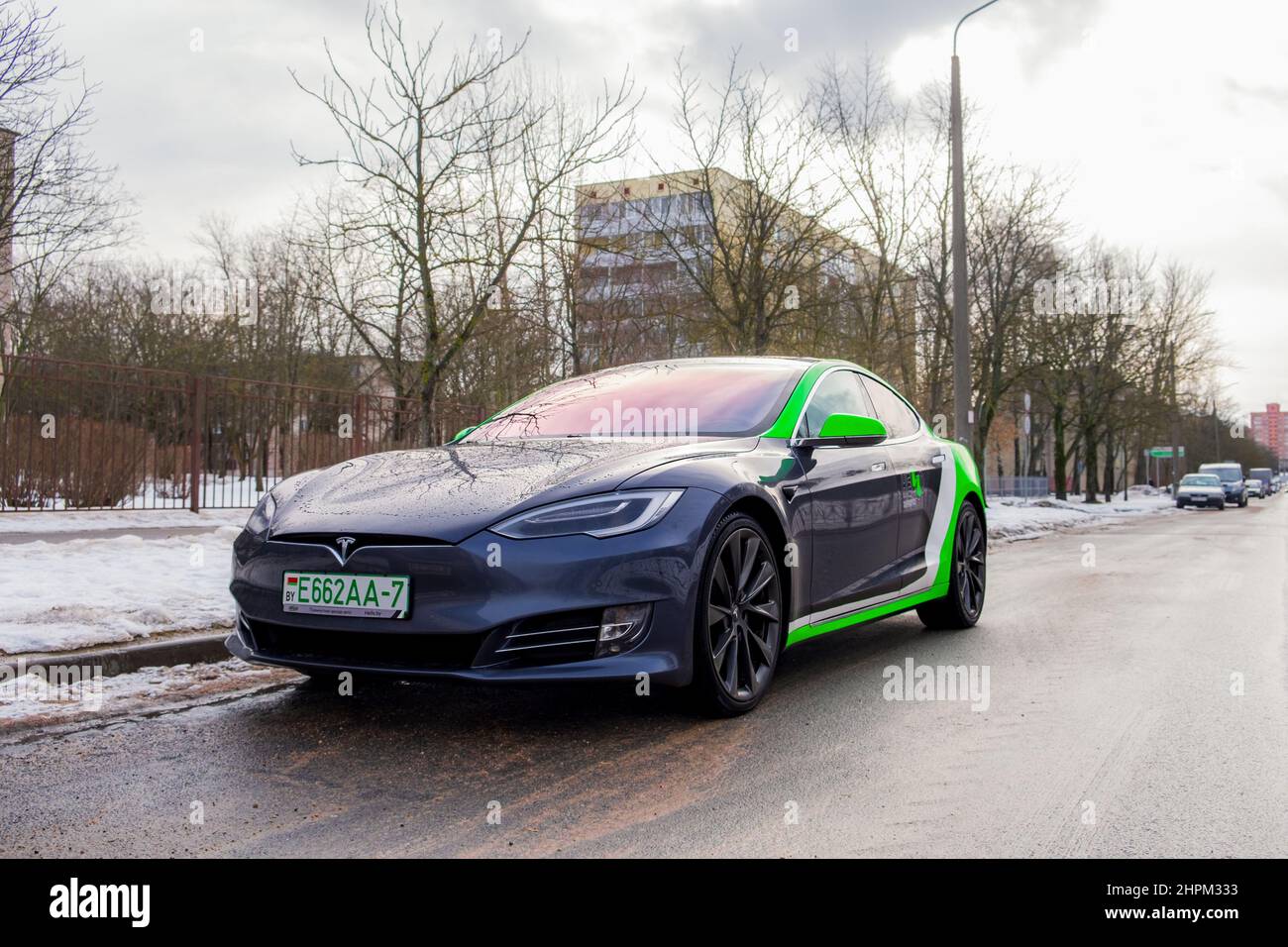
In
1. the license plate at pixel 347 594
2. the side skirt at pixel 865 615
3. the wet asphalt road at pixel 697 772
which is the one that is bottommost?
the wet asphalt road at pixel 697 772

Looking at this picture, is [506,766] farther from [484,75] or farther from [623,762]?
[484,75]

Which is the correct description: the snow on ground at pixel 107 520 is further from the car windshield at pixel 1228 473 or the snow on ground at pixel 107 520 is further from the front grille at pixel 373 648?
the car windshield at pixel 1228 473

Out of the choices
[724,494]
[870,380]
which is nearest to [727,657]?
[724,494]

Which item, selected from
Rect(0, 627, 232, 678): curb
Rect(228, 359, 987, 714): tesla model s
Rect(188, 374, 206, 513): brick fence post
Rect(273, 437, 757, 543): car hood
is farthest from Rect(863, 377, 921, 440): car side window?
Rect(188, 374, 206, 513): brick fence post

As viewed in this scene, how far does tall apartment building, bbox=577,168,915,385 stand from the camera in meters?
18.3

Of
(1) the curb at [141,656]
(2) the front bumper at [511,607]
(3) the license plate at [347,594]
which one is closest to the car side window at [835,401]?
(2) the front bumper at [511,607]

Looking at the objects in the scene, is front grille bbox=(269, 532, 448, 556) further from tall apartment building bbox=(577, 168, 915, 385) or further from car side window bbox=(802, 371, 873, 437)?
tall apartment building bbox=(577, 168, 915, 385)

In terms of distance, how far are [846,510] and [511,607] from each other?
210cm

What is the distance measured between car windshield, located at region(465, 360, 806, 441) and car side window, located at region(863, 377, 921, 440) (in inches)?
29.5

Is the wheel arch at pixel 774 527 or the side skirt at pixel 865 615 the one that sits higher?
the wheel arch at pixel 774 527

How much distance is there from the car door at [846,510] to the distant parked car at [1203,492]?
41582 millimetres

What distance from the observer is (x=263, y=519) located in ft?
14.5

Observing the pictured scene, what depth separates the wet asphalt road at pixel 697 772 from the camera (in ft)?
9.93
